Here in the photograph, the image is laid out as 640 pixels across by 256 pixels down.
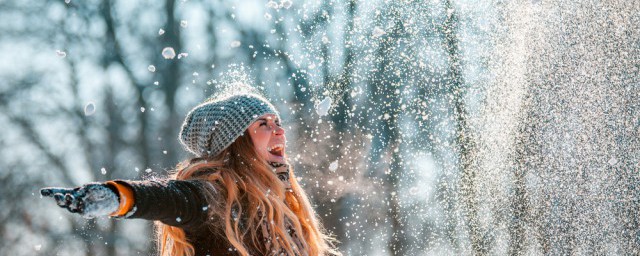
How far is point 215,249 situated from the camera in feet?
8.85

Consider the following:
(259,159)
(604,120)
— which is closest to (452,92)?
(604,120)

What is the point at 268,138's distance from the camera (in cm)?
321

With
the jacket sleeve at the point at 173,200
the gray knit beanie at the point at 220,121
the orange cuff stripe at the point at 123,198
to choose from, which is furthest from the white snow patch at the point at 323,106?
the orange cuff stripe at the point at 123,198

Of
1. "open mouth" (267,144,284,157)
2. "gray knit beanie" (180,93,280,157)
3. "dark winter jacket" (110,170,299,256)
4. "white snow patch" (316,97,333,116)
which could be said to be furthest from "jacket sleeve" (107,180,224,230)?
"white snow patch" (316,97,333,116)

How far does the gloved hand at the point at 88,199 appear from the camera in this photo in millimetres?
1739

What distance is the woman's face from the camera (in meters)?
3.17

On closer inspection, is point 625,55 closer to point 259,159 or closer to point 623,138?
point 623,138

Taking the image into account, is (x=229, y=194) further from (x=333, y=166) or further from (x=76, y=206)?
(x=333, y=166)

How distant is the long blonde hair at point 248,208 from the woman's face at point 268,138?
37 mm

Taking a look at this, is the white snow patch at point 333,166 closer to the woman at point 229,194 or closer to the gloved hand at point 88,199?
the woman at point 229,194

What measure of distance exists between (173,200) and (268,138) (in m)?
1.02

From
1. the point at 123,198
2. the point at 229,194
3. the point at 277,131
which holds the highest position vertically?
the point at 277,131

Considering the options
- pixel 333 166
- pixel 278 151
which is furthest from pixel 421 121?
pixel 278 151

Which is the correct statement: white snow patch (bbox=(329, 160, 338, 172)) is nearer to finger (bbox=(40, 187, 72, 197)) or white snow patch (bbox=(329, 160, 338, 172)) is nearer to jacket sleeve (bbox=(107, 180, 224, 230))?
jacket sleeve (bbox=(107, 180, 224, 230))
